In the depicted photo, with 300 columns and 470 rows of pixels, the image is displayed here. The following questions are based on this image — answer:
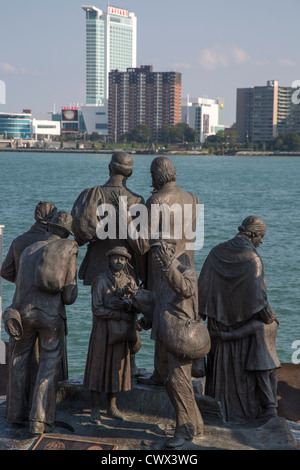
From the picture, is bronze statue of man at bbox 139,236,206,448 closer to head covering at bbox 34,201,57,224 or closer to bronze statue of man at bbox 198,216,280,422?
bronze statue of man at bbox 198,216,280,422

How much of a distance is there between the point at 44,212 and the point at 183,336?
206 centimetres

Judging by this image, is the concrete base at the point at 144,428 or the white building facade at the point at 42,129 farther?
the white building facade at the point at 42,129

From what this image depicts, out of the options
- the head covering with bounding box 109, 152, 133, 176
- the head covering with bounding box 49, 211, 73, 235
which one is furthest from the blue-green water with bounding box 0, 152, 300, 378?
the head covering with bounding box 49, 211, 73, 235

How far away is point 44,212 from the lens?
8.05 meters

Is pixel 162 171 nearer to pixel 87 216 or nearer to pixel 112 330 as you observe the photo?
pixel 87 216

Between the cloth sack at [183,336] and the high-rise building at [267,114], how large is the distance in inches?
6869

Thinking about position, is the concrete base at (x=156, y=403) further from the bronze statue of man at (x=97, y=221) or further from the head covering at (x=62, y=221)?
the head covering at (x=62, y=221)

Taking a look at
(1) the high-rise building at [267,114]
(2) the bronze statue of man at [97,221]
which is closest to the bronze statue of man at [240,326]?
(2) the bronze statue of man at [97,221]

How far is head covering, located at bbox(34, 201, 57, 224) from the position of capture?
26.4 feet

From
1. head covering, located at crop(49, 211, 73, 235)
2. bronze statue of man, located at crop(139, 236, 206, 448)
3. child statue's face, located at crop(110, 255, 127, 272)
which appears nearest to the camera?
bronze statue of man, located at crop(139, 236, 206, 448)

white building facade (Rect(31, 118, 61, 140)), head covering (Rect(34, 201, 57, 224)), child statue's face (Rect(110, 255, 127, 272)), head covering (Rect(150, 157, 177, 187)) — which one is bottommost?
child statue's face (Rect(110, 255, 127, 272))

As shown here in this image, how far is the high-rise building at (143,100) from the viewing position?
188 metres

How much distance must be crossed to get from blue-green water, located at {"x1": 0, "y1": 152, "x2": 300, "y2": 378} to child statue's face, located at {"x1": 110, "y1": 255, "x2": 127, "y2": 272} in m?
9.30
